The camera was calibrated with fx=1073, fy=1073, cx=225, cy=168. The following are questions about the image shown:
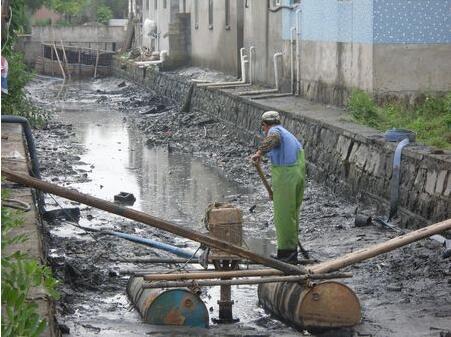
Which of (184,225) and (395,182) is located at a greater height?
(395,182)

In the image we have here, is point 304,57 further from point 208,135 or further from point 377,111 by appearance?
point 377,111

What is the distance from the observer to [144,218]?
7.81 metres

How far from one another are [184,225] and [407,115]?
522 cm

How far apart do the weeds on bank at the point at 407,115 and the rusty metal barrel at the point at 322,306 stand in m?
7.27

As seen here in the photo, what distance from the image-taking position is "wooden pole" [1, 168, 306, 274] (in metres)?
7.57

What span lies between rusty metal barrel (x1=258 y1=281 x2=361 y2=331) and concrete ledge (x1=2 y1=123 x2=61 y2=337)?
6.73 feet

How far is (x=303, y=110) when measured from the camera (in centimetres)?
2102

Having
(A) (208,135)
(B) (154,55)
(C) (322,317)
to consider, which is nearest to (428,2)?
(A) (208,135)

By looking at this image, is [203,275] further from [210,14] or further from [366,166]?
[210,14]

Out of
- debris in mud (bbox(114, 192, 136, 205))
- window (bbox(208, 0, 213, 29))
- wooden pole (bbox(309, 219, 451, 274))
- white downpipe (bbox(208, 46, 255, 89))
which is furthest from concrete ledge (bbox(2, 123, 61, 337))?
window (bbox(208, 0, 213, 29))

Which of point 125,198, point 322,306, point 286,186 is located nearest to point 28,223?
point 322,306

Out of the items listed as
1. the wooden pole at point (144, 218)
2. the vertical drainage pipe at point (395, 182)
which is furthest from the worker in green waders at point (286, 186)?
the vertical drainage pipe at point (395, 182)

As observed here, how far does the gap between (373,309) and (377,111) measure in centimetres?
914

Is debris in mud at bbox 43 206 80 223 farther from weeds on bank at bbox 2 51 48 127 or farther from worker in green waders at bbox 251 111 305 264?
weeds on bank at bbox 2 51 48 127
